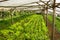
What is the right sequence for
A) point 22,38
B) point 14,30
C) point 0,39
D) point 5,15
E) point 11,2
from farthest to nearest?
point 5,15
point 11,2
point 14,30
point 22,38
point 0,39

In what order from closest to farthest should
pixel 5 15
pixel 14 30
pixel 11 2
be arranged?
1. pixel 14 30
2. pixel 11 2
3. pixel 5 15

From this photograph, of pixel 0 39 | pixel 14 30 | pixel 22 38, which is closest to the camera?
pixel 0 39

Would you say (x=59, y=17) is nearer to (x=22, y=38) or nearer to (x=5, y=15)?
(x=5, y=15)

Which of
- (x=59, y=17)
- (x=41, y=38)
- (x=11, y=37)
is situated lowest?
(x=59, y=17)

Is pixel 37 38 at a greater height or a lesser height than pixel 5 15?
greater

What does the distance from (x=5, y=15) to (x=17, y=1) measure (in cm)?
583

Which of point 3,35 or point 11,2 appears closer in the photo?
point 3,35

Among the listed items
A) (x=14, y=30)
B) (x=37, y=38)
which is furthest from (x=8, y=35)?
(x=37, y=38)

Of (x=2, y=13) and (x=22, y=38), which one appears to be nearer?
(x=22, y=38)

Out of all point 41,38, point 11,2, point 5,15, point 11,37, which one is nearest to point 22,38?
point 11,37

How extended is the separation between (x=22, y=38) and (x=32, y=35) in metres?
0.66

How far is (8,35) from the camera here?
5.86 m

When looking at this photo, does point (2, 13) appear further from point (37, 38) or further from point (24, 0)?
point (37, 38)

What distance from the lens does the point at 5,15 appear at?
1398 cm
